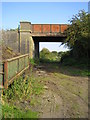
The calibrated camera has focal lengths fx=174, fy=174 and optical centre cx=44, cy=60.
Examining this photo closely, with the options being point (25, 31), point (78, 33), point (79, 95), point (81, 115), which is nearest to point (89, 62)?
point (78, 33)

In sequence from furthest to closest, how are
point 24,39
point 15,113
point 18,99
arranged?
point 24,39
point 18,99
point 15,113

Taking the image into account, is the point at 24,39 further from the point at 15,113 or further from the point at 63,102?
the point at 15,113

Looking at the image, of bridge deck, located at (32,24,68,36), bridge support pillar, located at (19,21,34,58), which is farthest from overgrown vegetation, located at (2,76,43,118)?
bridge deck, located at (32,24,68,36)

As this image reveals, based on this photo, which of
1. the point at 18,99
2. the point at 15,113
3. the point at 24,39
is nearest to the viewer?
the point at 15,113

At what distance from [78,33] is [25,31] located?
207 inches

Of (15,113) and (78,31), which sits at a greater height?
(78,31)

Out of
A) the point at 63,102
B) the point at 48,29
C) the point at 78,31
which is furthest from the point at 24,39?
the point at 63,102

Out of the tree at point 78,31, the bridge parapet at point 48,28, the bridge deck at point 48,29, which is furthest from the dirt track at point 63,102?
the bridge parapet at point 48,28

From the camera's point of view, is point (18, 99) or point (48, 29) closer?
point (18, 99)

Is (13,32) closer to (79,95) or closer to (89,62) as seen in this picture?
(89,62)

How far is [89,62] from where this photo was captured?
608 inches

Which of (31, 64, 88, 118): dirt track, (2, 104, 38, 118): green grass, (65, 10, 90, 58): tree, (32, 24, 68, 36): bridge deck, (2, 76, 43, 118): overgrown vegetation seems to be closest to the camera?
(2, 104, 38, 118): green grass

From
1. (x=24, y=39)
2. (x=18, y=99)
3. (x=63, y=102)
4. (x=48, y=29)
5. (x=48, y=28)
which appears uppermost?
(x=48, y=28)

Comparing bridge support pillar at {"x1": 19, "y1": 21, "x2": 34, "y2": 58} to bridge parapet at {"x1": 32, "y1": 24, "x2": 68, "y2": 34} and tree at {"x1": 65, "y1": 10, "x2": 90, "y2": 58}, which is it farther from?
tree at {"x1": 65, "y1": 10, "x2": 90, "y2": 58}
